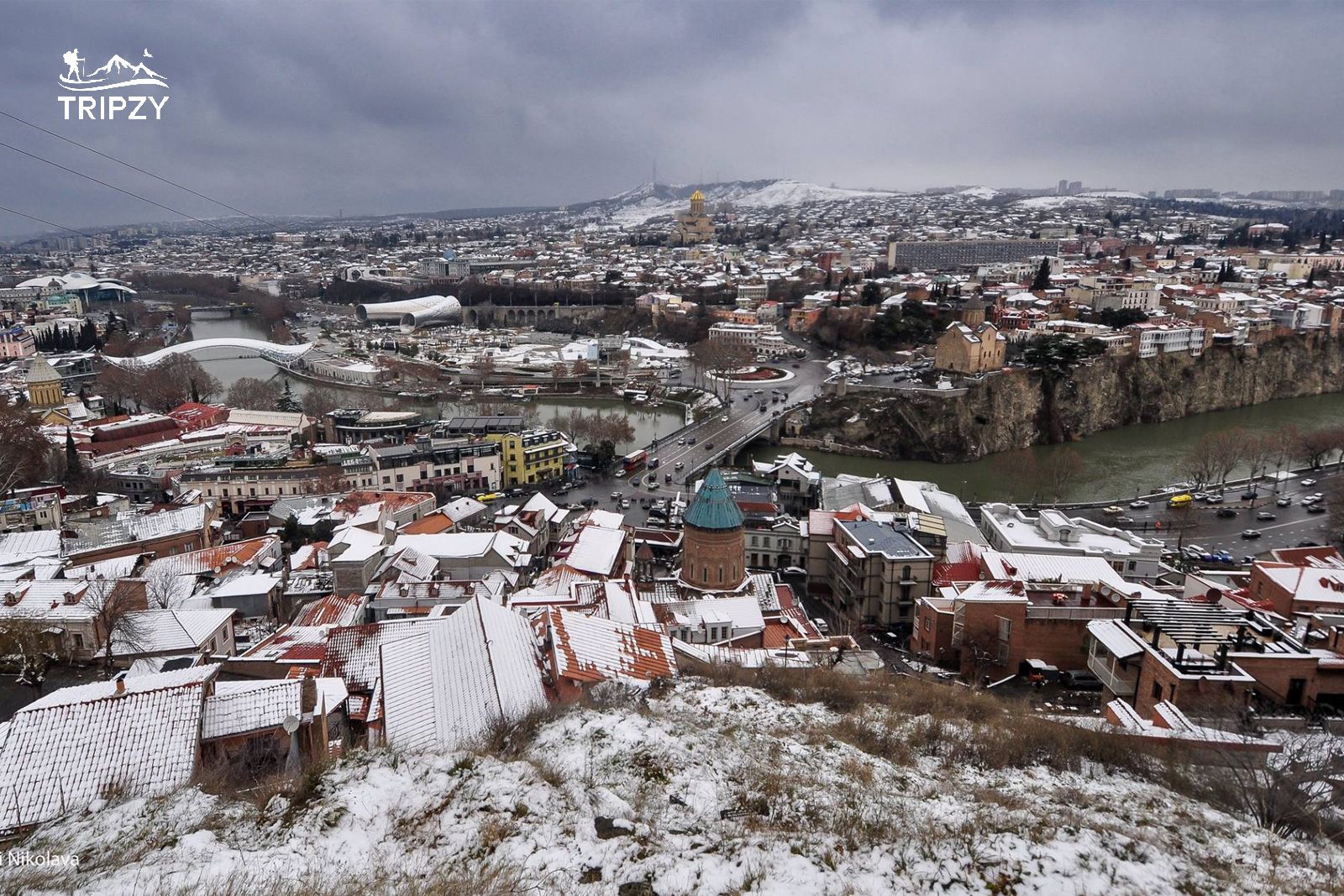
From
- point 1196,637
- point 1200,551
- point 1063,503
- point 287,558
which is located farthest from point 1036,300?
point 287,558

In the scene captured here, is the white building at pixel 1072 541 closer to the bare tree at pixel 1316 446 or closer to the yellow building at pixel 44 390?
the bare tree at pixel 1316 446

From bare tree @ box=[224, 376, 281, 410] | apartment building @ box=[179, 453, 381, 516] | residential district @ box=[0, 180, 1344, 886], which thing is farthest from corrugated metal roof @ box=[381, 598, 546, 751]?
bare tree @ box=[224, 376, 281, 410]

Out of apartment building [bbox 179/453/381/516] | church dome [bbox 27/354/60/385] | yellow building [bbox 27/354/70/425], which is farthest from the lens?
church dome [bbox 27/354/60/385]

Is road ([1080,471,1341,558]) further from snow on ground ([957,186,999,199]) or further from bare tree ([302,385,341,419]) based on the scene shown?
snow on ground ([957,186,999,199])

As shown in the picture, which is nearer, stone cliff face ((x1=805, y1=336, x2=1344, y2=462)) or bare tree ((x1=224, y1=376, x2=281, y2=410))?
stone cliff face ((x1=805, y1=336, x2=1344, y2=462))

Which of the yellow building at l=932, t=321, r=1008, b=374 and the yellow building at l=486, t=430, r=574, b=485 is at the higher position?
the yellow building at l=932, t=321, r=1008, b=374

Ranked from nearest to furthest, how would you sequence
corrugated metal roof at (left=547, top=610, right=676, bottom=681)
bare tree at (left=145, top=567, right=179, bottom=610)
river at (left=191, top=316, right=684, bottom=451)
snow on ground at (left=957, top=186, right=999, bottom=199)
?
corrugated metal roof at (left=547, top=610, right=676, bottom=681)
bare tree at (left=145, top=567, right=179, bottom=610)
river at (left=191, top=316, right=684, bottom=451)
snow on ground at (left=957, top=186, right=999, bottom=199)
